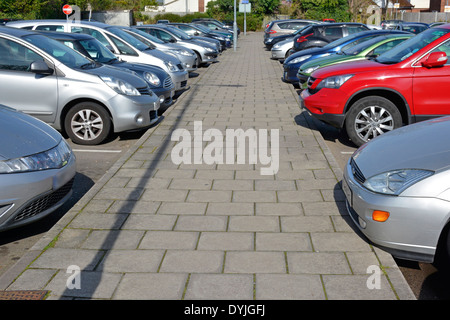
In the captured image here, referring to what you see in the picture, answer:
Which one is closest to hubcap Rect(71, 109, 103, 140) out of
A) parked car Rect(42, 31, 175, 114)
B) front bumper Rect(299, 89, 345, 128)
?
parked car Rect(42, 31, 175, 114)

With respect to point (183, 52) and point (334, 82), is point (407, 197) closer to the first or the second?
point (334, 82)

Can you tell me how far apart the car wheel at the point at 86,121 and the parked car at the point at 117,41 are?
429cm

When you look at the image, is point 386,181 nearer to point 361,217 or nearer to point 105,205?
point 361,217

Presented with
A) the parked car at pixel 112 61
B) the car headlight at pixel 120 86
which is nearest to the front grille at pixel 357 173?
the car headlight at pixel 120 86

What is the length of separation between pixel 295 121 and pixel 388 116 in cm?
213

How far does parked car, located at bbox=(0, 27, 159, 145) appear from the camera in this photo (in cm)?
796

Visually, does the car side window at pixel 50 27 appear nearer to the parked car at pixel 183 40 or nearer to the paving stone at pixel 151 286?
the parked car at pixel 183 40

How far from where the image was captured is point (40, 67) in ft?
25.2

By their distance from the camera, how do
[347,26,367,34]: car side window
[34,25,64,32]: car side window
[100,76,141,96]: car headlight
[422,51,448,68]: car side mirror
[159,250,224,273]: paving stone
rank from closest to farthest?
[159,250,224,273]: paving stone → [422,51,448,68]: car side mirror → [100,76,141,96]: car headlight → [34,25,64,32]: car side window → [347,26,367,34]: car side window

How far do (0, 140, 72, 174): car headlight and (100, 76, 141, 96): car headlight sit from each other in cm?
296

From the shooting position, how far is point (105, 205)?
212 inches

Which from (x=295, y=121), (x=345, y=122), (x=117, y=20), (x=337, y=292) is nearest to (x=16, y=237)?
(x=337, y=292)

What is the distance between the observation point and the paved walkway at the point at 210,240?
3.76 metres

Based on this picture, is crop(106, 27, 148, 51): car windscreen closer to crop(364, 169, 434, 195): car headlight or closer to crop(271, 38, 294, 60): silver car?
crop(364, 169, 434, 195): car headlight
